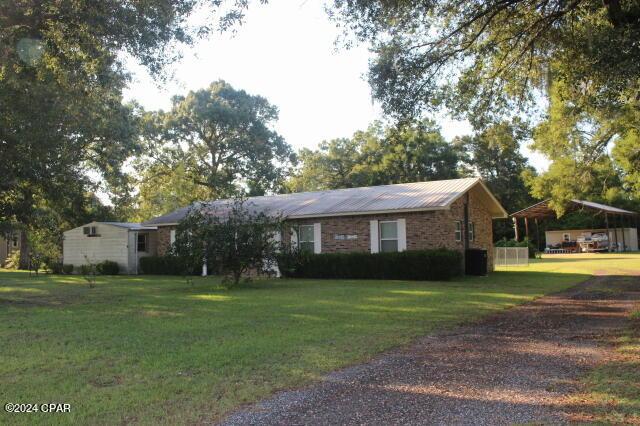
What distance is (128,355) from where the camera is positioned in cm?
729

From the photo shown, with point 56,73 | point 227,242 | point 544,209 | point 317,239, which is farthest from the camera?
point 544,209

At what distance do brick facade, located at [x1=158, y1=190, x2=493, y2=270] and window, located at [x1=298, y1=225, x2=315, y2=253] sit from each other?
0.77 ft

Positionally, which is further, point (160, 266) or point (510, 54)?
point (160, 266)

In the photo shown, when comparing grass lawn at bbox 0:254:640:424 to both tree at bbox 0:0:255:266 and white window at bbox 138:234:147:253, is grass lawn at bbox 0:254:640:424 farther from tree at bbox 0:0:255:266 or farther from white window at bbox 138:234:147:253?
white window at bbox 138:234:147:253

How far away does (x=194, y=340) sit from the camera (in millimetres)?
8281

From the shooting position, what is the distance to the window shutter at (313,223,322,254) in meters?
23.2

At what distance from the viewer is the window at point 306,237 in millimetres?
23609

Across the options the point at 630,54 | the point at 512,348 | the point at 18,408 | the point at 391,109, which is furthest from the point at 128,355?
the point at 630,54

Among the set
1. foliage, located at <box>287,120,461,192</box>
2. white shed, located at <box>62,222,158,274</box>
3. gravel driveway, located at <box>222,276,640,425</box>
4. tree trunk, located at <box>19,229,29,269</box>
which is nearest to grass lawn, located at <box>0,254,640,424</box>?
gravel driveway, located at <box>222,276,640,425</box>

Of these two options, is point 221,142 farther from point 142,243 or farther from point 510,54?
point 510,54

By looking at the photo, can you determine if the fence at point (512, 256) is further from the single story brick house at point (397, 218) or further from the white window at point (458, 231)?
the white window at point (458, 231)

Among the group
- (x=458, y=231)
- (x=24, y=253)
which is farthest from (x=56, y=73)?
(x=24, y=253)

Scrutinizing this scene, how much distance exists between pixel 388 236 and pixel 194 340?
14.3 m

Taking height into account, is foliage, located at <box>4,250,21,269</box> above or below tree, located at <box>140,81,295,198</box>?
below
